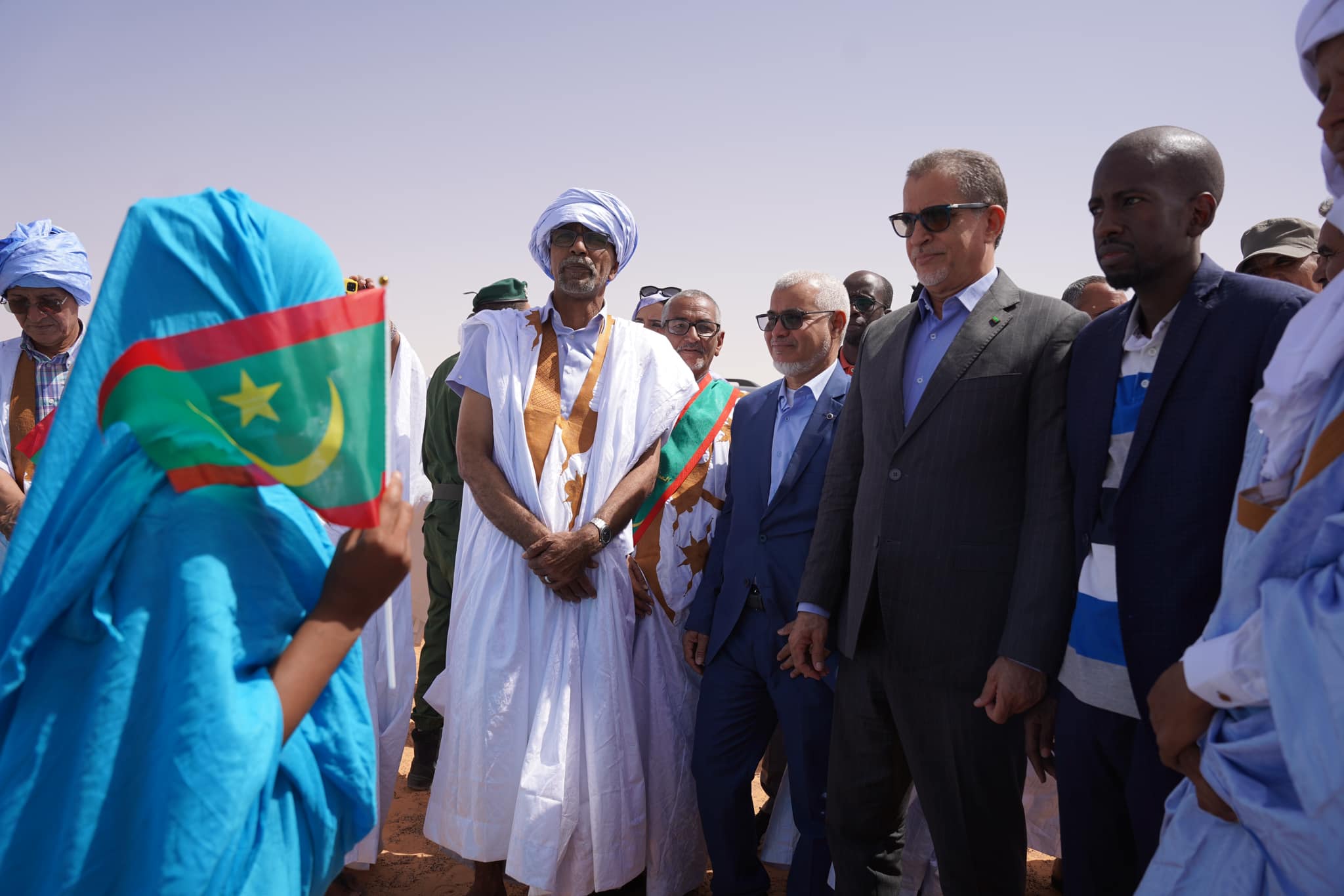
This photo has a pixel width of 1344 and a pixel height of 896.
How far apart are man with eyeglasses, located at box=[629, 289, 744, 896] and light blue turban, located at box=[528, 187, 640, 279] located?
83 centimetres

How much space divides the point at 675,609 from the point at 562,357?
1250 mm

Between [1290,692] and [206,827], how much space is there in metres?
1.77

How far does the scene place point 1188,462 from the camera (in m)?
2.33

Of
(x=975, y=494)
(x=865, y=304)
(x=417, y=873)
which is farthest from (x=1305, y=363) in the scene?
(x=417, y=873)

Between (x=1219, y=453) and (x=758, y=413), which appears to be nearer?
(x=1219, y=453)

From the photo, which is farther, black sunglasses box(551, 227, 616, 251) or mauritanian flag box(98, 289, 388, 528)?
black sunglasses box(551, 227, 616, 251)

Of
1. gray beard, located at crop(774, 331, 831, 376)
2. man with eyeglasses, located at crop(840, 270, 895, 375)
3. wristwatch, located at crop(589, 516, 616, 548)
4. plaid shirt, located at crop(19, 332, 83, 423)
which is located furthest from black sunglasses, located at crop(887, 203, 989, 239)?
plaid shirt, located at crop(19, 332, 83, 423)

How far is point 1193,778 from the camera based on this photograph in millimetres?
1859

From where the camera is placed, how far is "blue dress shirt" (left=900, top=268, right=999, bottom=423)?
3113mm

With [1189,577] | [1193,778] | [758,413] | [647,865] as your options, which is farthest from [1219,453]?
[647,865]

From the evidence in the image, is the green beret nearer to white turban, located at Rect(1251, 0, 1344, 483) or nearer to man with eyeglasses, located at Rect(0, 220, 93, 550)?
man with eyeglasses, located at Rect(0, 220, 93, 550)

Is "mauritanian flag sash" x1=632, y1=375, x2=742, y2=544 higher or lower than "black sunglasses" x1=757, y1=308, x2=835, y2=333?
lower

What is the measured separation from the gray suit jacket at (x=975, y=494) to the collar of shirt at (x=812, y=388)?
89cm

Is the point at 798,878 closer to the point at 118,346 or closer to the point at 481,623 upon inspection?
the point at 481,623
